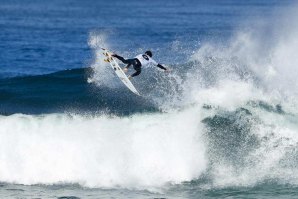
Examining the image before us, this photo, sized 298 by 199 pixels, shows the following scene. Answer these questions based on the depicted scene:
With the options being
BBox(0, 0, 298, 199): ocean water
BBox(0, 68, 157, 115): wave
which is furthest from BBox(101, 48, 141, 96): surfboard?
BBox(0, 0, 298, 199): ocean water

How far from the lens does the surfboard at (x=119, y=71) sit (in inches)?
994

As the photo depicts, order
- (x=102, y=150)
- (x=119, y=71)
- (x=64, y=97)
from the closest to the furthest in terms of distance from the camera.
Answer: (x=102, y=150) → (x=119, y=71) → (x=64, y=97)

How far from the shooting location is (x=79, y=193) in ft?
59.9

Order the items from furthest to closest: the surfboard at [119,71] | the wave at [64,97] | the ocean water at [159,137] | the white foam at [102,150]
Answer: the surfboard at [119,71] → the wave at [64,97] → the white foam at [102,150] → the ocean water at [159,137]

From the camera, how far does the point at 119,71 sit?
25.4 metres

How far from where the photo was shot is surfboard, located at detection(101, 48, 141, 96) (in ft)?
82.8

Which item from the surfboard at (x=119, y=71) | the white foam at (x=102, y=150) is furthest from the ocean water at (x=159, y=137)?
the surfboard at (x=119, y=71)

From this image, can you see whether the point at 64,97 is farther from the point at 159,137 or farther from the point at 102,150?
the point at 159,137

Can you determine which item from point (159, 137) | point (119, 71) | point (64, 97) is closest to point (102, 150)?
point (159, 137)

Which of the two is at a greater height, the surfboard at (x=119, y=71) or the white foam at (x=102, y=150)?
the surfboard at (x=119, y=71)

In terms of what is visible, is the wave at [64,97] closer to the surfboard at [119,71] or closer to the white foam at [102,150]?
the surfboard at [119,71]

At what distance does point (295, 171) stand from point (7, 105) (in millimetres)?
13260

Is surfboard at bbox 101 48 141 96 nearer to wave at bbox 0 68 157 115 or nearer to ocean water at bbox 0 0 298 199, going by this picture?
wave at bbox 0 68 157 115

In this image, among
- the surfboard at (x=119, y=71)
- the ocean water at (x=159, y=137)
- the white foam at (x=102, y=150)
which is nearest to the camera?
the ocean water at (x=159, y=137)
